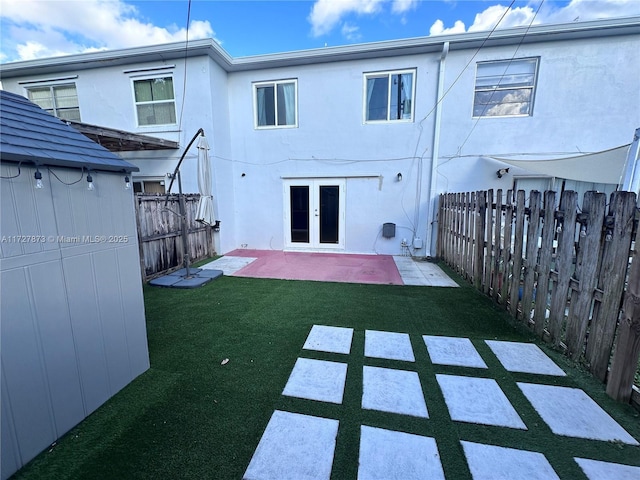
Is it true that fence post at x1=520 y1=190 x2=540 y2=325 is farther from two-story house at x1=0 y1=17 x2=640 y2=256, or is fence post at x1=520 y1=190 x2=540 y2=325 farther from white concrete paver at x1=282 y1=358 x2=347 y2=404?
two-story house at x1=0 y1=17 x2=640 y2=256

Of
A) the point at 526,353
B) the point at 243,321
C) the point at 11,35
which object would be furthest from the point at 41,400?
the point at 11,35

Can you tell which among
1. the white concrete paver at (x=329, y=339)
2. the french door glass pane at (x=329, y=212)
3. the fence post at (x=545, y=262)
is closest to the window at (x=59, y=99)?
the french door glass pane at (x=329, y=212)

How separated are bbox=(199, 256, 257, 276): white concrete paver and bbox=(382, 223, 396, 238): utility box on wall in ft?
11.8

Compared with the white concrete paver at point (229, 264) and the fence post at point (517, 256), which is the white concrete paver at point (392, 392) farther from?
the white concrete paver at point (229, 264)

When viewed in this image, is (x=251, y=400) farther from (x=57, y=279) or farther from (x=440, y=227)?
(x=440, y=227)

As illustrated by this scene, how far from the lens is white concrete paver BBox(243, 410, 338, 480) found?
1.54 m

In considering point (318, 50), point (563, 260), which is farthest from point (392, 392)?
point (318, 50)

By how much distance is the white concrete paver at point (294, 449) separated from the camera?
154 cm

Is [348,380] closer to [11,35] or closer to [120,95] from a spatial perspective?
[120,95]

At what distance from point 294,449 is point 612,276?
2.77 metres

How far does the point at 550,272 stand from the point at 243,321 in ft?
11.8

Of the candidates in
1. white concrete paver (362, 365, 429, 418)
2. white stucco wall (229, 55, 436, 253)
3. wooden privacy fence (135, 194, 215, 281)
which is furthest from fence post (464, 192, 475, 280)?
wooden privacy fence (135, 194, 215, 281)

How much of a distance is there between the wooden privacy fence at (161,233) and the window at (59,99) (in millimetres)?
4818

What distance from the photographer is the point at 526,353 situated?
2727 mm
